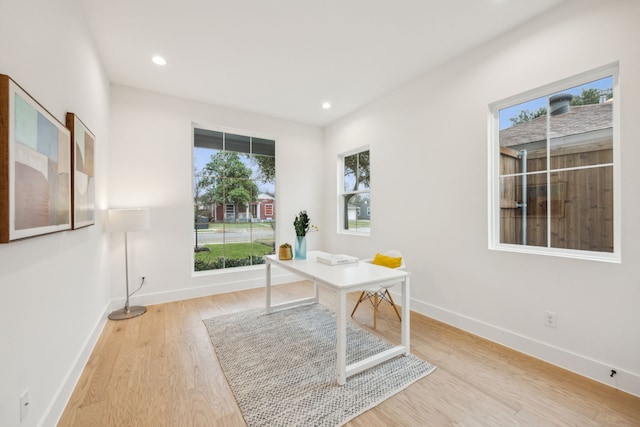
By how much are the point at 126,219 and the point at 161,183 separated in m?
0.80

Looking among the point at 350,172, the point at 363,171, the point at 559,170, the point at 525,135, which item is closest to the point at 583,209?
the point at 559,170

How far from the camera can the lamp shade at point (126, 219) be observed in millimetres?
2973

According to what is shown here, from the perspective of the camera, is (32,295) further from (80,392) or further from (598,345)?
(598,345)

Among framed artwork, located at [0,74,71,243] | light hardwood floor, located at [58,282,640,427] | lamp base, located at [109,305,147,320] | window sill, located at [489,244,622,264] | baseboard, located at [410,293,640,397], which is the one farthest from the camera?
lamp base, located at [109,305,147,320]

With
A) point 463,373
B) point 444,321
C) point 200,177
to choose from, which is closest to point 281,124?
point 200,177

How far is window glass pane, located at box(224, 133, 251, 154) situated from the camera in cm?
426

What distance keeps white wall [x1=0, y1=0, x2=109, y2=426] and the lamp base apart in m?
0.66

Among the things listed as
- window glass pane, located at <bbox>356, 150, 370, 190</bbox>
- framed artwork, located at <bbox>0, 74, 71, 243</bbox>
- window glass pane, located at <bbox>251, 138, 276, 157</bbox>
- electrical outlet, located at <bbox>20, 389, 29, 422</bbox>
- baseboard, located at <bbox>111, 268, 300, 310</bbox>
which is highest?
window glass pane, located at <bbox>251, 138, 276, 157</bbox>

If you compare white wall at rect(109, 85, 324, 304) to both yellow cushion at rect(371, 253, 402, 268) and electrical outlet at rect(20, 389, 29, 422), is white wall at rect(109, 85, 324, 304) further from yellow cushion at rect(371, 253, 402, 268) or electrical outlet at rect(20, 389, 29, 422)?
electrical outlet at rect(20, 389, 29, 422)

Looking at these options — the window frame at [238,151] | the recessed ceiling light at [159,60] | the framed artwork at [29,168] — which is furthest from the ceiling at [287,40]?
the framed artwork at [29,168]

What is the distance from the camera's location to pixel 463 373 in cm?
202

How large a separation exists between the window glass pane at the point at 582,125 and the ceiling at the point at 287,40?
765 mm

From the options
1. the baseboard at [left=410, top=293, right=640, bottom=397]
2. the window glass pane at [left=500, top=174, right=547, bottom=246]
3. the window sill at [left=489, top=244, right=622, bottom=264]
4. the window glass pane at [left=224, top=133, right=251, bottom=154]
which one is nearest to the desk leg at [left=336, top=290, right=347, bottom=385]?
the baseboard at [left=410, top=293, right=640, bottom=397]

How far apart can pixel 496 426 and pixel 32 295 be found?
2.60 m
